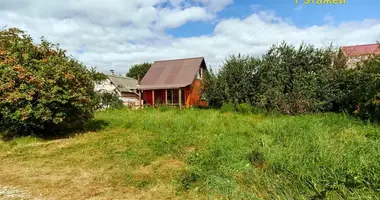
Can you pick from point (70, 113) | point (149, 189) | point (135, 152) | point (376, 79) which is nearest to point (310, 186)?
point (149, 189)

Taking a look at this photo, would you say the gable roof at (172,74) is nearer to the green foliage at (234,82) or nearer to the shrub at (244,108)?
the green foliage at (234,82)

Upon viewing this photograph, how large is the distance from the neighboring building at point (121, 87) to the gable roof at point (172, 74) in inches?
162

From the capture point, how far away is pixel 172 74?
63.5 ft

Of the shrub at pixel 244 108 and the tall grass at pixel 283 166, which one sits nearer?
the tall grass at pixel 283 166

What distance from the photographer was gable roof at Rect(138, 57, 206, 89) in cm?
1839

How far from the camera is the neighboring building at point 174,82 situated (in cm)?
1837

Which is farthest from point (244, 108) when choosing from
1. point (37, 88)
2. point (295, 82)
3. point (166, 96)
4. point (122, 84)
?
point (122, 84)

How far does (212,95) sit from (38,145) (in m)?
9.42

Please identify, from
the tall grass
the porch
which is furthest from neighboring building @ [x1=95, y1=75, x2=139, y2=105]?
the tall grass

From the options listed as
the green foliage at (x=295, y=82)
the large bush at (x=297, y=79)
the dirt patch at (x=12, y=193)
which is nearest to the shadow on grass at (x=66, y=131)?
the dirt patch at (x=12, y=193)

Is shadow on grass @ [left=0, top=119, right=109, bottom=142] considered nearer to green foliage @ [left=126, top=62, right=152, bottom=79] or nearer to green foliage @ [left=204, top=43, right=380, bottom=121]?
green foliage @ [left=204, top=43, right=380, bottom=121]

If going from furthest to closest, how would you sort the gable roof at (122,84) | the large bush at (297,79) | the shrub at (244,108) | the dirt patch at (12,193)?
1. the gable roof at (122,84)
2. the shrub at (244,108)
3. the large bush at (297,79)
4. the dirt patch at (12,193)

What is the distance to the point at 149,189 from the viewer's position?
3320mm

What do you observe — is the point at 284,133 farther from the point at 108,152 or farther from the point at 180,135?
the point at 108,152
